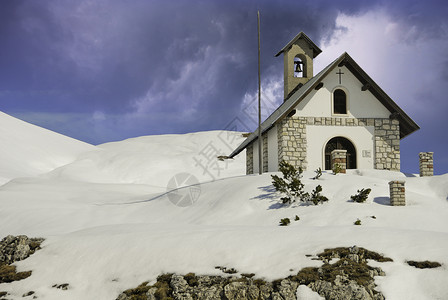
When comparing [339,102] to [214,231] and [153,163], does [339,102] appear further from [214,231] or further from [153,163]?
[153,163]

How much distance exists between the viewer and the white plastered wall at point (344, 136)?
2048 centimetres

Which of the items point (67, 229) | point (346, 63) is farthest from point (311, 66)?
point (67, 229)

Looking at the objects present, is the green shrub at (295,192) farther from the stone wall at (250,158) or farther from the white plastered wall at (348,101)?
the stone wall at (250,158)

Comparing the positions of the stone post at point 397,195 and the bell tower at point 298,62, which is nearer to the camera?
the stone post at point 397,195

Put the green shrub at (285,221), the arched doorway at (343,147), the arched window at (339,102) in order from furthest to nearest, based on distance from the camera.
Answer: the arched window at (339,102) < the arched doorway at (343,147) < the green shrub at (285,221)

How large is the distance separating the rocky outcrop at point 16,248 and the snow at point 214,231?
10.8 inches

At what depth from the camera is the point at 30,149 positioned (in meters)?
44.6

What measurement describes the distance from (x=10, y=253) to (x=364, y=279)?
28.1 ft

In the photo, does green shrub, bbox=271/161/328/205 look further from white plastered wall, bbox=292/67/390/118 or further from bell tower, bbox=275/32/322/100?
bell tower, bbox=275/32/322/100

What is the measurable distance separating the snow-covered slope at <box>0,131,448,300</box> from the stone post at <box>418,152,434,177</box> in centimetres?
106

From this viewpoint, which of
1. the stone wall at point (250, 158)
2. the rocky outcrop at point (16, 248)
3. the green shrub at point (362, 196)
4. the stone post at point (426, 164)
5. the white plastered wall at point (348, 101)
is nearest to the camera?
the rocky outcrop at point (16, 248)

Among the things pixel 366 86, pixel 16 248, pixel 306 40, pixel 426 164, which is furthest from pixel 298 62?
pixel 16 248

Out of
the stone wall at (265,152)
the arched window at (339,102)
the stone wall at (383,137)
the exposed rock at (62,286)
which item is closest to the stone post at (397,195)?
the stone wall at (383,137)

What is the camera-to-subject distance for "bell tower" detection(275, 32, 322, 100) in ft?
81.1
